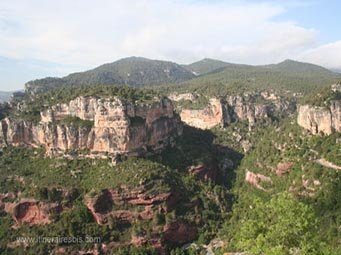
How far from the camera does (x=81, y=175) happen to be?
77.2m

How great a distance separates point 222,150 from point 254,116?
20.0 m

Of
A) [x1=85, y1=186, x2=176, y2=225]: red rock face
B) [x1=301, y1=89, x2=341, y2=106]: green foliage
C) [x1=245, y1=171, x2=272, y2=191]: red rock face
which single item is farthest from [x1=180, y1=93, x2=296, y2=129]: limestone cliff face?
[x1=85, y1=186, x2=176, y2=225]: red rock face

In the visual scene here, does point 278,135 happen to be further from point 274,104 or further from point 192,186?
point 274,104

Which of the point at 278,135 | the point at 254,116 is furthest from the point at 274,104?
the point at 278,135

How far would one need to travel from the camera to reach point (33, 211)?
2813 inches

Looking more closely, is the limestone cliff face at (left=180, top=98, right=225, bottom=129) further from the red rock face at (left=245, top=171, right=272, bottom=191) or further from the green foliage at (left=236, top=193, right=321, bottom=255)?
the green foliage at (left=236, top=193, right=321, bottom=255)

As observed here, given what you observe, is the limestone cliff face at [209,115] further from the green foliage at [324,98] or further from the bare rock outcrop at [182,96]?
the green foliage at [324,98]

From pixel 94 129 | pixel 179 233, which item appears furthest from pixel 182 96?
pixel 179 233

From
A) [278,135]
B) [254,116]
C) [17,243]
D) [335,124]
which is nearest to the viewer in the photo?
[17,243]

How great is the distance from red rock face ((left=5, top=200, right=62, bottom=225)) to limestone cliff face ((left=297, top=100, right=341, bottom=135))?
146 feet

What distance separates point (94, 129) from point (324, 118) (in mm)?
38537

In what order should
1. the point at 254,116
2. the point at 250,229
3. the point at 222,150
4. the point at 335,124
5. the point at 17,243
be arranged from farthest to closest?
the point at 254,116 < the point at 222,150 < the point at 335,124 < the point at 17,243 < the point at 250,229

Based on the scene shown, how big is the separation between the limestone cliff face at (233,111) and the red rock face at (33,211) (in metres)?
60.6

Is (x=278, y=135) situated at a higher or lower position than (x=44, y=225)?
higher
